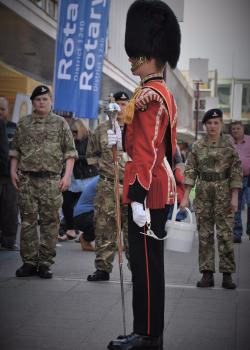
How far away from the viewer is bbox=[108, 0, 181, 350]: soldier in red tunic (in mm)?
4703

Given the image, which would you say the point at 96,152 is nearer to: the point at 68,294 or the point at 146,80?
the point at 68,294

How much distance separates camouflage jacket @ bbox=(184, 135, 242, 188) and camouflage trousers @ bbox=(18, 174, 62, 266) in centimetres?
140

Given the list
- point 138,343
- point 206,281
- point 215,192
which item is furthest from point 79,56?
point 138,343

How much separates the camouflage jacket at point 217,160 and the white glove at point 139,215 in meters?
3.00

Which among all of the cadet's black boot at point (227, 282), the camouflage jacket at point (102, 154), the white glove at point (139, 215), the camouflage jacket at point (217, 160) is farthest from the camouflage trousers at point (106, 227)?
the white glove at point (139, 215)

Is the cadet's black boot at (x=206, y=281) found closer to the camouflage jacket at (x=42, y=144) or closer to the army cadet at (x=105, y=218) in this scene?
the army cadet at (x=105, y=218)

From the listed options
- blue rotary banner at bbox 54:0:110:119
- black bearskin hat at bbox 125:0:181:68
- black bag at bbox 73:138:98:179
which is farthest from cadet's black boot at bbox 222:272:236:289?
blue rotary banner at bbox 54:0:110:119

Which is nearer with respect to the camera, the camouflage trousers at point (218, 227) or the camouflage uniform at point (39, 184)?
the camouflage trousers at point (218, 227)

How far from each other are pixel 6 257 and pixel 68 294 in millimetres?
2603

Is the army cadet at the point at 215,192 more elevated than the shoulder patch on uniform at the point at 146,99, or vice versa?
the shoulder patch on uniform at the point at 146,99

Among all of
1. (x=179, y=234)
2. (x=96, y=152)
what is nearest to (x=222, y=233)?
(x=96, y=152)

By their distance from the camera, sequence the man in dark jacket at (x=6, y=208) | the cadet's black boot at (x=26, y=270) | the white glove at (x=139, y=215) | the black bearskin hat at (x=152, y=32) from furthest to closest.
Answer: the man in dark jacket at (x=6, y=208), the cadet's black boot at (x=26, y=270), the black bearskin hat at (x=152, y=32), the white glove at (x=139, y=215)

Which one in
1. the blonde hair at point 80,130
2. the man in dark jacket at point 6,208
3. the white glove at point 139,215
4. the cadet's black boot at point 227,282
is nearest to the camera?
the white glove at point 139,215

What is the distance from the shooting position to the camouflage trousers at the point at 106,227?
25.1ft
